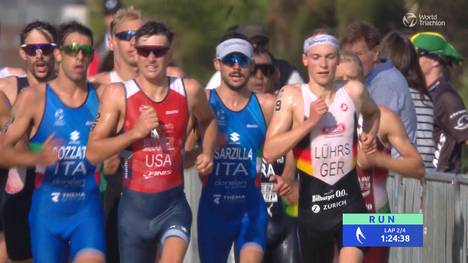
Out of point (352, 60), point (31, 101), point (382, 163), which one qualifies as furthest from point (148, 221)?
point (352, 60)

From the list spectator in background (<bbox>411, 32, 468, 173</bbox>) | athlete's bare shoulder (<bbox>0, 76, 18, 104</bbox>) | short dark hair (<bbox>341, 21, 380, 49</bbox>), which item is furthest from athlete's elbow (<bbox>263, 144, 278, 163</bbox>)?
spectator in background (<bbox>411, 32, 468, 173</bbox>)

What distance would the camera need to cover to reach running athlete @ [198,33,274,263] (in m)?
11.8

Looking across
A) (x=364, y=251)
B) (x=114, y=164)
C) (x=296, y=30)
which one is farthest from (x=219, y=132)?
(x=296, y=30)

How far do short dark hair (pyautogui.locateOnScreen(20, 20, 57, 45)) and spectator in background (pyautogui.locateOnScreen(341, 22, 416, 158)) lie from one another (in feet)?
8.44

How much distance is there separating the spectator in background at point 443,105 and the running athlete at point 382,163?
2229 millimetres

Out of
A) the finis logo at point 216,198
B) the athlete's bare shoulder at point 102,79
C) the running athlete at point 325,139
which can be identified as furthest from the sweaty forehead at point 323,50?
the athlete's bare shoulder at point 102,79

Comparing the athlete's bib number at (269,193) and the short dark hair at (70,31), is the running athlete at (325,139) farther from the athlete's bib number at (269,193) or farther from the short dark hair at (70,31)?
the short dark hair at (70,31)

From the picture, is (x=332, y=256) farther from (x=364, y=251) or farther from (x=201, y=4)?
(x=201, y=4)

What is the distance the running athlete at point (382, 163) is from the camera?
11.0m

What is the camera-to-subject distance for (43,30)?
12.3m

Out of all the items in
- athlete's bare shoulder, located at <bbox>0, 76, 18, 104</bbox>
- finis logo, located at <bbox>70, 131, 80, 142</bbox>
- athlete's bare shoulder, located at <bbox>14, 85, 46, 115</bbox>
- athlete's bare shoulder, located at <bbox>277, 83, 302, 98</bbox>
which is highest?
athlete's bare shoulder, located at <bbox>0, 76, 18, 104</bbox>

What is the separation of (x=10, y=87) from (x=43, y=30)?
1.85 feet

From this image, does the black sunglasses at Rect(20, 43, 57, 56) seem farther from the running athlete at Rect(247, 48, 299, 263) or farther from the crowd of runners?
the running athlete at Rect(247, 48, 299, 263)

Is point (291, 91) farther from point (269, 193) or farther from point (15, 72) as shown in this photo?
point (15, 72)
